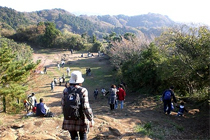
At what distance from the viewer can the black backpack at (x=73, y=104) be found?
3047 millimetres

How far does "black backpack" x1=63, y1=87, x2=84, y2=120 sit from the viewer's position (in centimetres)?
305

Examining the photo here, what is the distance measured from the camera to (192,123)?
7.84 m

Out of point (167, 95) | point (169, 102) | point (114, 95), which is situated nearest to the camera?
point (167, 95)

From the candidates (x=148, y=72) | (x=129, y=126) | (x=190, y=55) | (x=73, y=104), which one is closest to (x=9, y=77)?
(x=129, y=126)

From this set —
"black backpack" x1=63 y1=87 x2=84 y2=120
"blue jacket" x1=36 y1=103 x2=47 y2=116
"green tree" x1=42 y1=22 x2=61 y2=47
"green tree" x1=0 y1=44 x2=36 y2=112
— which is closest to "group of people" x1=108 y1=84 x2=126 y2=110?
"blue jacket" x1=36 y1=103 x2=47 y2=116

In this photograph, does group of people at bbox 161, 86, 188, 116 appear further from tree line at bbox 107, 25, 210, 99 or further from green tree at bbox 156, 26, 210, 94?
green tree at bbox 156, 26, 210, 94

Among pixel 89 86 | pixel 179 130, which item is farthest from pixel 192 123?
pixel 89 86

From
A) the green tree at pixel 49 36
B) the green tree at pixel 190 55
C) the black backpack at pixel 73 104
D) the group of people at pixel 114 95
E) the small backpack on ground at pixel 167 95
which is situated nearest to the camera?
the black backpack at pixel 73 104

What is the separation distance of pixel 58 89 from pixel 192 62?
1334cm

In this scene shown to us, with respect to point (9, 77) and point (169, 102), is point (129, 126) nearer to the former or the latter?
point (169, 102)

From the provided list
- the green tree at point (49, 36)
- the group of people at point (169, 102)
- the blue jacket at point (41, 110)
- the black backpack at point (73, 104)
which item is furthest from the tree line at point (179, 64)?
the green tree at point (49, 36)

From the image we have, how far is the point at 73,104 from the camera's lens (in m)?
3.04

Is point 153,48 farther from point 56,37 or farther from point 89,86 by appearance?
point 56,37

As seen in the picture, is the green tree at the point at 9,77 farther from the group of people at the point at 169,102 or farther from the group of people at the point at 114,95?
the group of people at the point at 169,102
